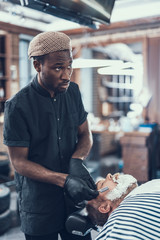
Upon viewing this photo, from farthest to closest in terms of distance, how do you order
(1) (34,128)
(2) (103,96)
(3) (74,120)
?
(2) (103,96) → (3) (74,120) → (1) (34,128)

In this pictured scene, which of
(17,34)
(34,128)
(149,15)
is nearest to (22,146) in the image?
(34,128)

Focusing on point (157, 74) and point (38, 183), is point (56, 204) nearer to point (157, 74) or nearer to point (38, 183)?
point (38, 183)

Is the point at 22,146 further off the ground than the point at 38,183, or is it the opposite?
the point at 22,146

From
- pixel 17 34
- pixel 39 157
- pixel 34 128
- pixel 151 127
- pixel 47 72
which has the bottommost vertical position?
pixel 151 127

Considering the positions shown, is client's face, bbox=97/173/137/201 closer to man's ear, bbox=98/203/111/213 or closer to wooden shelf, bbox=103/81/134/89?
man's ear, bbox=98/203/111/213

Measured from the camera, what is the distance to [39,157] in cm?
142

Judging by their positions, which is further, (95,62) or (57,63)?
(95,62)

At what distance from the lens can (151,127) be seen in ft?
14.4

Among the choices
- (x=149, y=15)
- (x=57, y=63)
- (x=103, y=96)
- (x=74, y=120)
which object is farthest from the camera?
(x=103, y=96)

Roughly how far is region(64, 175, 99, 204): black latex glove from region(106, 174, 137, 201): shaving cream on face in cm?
13

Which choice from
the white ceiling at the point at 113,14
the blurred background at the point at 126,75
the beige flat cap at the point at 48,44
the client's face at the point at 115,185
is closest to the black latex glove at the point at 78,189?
the client's face at the point at 115,185

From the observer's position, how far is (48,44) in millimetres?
1271

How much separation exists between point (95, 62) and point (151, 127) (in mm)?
2966

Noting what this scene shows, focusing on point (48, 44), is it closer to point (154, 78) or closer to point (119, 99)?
point (154, 78)
